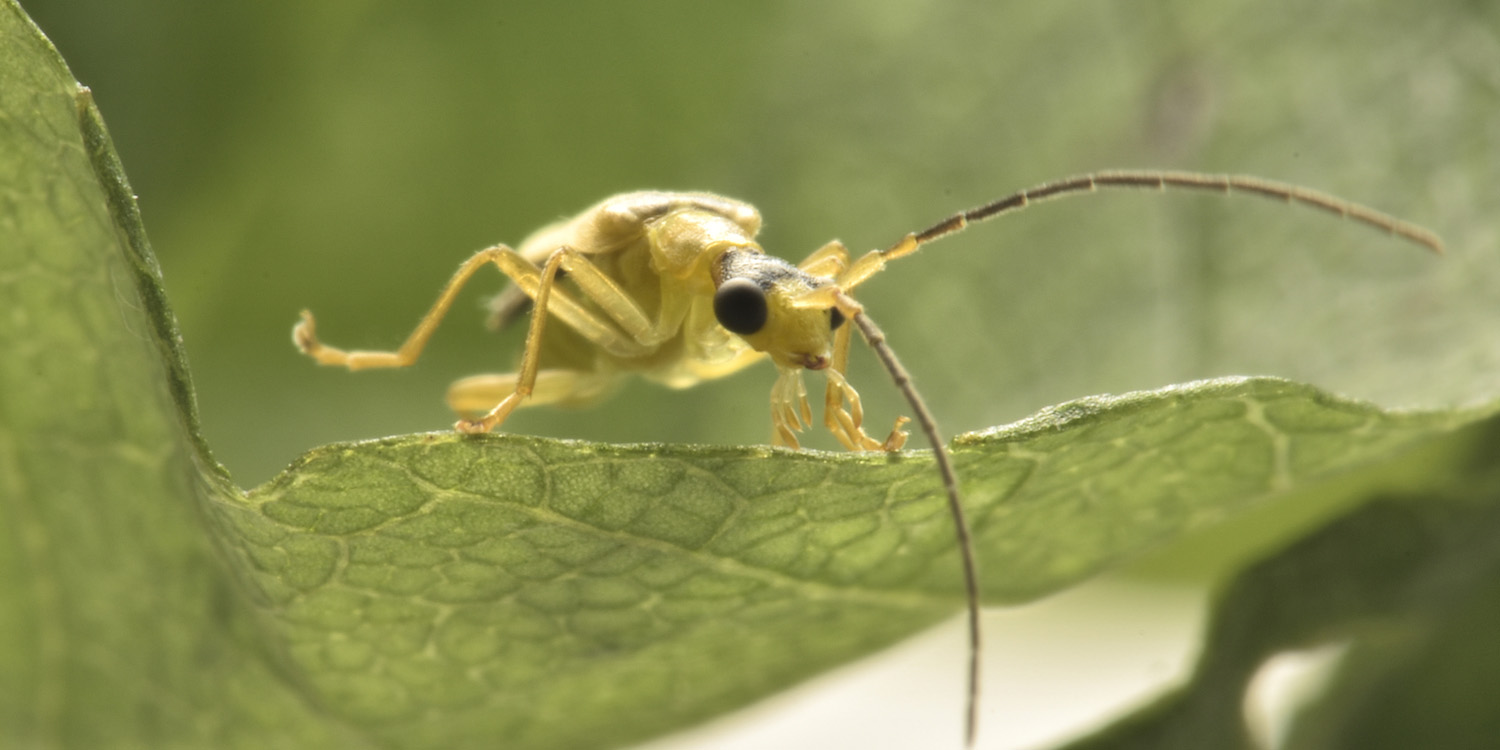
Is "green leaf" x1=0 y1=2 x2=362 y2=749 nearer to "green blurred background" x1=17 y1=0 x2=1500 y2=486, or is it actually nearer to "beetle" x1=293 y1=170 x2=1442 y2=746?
"beetle" x1=293 y1=170 x2=1442 y2=746

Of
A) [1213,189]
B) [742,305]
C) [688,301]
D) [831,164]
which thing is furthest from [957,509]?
[831,164]

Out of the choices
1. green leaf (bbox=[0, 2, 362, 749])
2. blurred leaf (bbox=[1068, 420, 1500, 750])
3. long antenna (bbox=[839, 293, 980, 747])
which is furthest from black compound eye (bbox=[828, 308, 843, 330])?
green leaf (bbox=[0, 2, 362, 749])

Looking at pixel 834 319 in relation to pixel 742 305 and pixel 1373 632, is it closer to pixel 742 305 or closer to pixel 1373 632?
pixel 742 305

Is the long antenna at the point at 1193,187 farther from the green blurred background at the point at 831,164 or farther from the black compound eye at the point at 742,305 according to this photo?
the black compound eye at the point at 742,305

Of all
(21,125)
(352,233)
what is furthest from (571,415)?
(21,125)

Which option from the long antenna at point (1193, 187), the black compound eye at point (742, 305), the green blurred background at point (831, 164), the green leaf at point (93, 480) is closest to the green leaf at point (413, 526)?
the green leaf at point (93, 480)

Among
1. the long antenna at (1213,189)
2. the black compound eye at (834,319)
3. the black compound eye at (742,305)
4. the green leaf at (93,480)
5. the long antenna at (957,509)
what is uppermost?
the long antenna at (1213,189)

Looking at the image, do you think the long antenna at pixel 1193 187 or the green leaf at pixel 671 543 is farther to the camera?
the long antenna at pixel 1193 187

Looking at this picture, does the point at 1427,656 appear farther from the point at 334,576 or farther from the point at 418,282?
the point at 418,282
